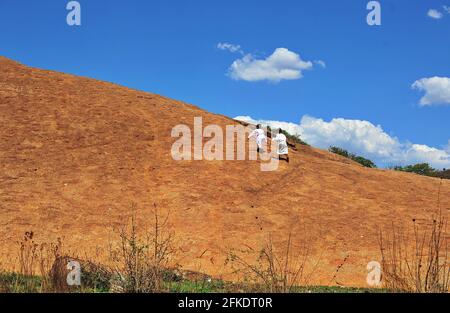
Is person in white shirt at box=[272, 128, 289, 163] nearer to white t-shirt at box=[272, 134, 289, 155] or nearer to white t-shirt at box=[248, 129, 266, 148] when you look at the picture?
white t-shirt at box=[272, 134, 289, 155]

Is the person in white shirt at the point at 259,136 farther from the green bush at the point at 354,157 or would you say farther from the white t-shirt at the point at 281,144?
the green bush at the point at 354,157

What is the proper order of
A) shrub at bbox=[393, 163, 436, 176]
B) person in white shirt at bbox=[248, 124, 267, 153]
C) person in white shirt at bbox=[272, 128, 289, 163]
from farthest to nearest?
shrub at bbox=[393, 163, 436, 176] < person in white shirt at bbox=[248, 124, 267, 153] < person in white shirt at bbox=[272, 128, 289, 163]

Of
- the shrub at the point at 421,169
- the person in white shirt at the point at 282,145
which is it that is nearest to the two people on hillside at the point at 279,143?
the person in white shirt at the point at 282,145

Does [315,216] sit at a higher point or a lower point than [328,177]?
lower

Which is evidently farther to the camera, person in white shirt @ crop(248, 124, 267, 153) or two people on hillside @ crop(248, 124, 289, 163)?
person in white shirt @ crop(248, 124, 267, 153)

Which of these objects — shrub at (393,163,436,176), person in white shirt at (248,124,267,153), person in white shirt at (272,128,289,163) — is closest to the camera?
person in white shirt at (272,128,289,163)

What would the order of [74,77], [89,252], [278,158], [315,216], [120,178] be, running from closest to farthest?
[89,252], [315,216], [120,178], [278,158], [74,77]

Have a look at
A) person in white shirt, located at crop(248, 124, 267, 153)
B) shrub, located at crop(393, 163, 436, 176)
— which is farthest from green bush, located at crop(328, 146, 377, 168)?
person in white shirt, located at crop(248, 124, 267, 153)

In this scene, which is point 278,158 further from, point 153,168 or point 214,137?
point 153,168

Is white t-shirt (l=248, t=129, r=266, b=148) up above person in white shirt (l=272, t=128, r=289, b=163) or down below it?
above

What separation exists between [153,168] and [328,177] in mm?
6154

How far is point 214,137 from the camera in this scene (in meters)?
20.8
